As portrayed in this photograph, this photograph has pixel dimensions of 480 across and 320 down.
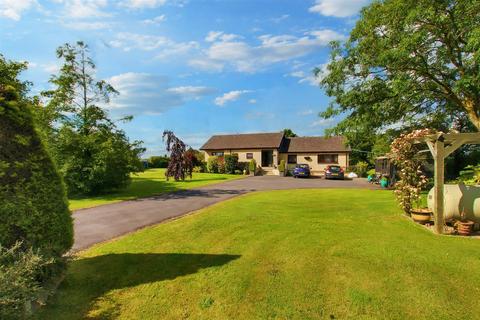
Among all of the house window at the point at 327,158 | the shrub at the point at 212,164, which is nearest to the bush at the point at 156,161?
the shrub at the point at 212,164

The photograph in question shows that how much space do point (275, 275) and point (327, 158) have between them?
3316cm

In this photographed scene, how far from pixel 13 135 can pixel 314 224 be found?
7.60 metres

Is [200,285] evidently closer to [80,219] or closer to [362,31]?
[80,219]

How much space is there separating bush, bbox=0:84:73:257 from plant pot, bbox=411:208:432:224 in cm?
945

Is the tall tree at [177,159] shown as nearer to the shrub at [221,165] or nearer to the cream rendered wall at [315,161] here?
the shrub at [221,165]

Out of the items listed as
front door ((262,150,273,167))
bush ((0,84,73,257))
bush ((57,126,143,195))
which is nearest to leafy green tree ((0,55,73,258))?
bush ((0,84,73,257))

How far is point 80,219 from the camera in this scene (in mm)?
10727

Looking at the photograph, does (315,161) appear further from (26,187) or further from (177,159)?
(26,187)

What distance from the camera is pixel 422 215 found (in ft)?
30.1

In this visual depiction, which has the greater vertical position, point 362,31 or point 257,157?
point 362,31

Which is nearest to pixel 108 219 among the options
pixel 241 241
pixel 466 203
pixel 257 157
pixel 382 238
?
pixel 241 241

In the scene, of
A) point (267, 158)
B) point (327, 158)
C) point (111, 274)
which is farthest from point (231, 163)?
point (111, 274)

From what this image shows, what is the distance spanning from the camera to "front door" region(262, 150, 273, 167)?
1521 inches

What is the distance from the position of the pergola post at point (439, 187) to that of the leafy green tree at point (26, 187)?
352 inches
